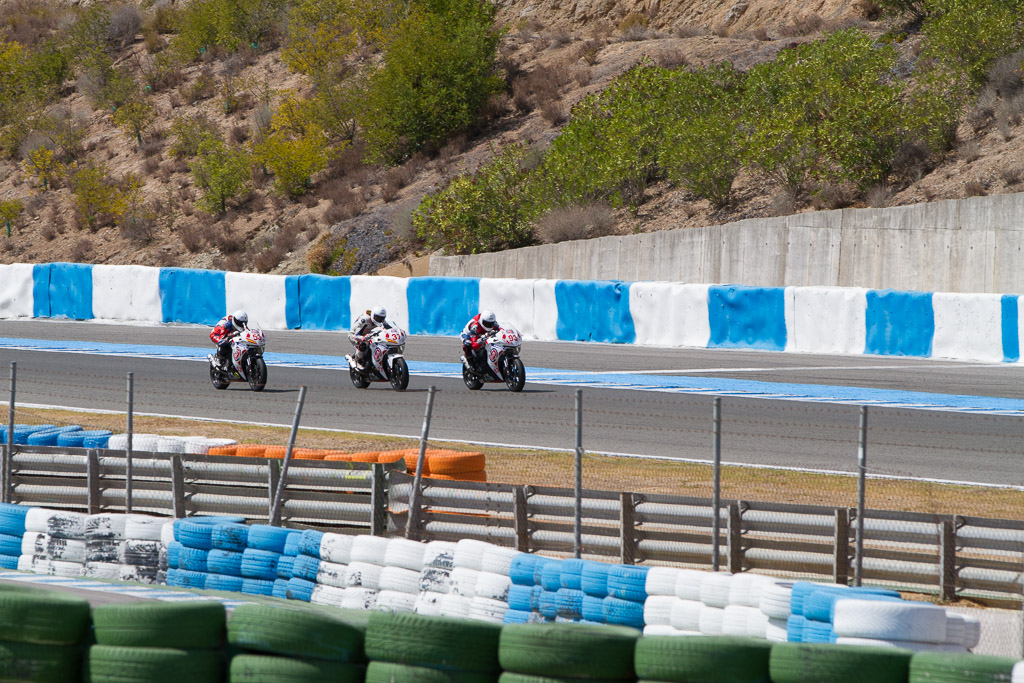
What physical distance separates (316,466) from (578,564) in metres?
3.24

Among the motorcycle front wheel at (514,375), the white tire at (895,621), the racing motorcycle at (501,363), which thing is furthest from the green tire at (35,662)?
the motorcycle front wheel at (514,375)

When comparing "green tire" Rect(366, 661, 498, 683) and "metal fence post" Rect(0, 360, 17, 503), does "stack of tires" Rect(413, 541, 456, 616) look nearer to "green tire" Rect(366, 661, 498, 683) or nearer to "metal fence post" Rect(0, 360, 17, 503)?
"green tire" Rect(366, 661, 498, 683)

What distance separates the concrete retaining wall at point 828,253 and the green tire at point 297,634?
71.3 feet

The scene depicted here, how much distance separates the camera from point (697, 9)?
46.6 m

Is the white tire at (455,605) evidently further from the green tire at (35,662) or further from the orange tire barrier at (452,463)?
the orange tire barrier at (452,463)

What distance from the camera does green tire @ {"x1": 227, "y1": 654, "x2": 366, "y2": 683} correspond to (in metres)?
5.75

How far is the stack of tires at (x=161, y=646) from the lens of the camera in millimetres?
5902

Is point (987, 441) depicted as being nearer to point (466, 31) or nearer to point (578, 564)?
point (578, 564)

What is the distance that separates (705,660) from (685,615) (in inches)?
89.5

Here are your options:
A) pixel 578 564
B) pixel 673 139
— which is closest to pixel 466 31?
pixel 673 139

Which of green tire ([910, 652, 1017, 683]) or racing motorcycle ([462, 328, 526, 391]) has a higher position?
racing motorcycle ([462, 328, 526, 391])

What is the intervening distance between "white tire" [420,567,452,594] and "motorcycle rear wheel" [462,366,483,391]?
33.2 ft

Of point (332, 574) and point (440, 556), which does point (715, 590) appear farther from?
point (332, 574)

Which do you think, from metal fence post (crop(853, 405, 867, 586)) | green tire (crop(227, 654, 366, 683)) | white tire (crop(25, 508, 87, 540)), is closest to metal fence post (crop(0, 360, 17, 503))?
white tire (crop(25, 508, 87, 540))
